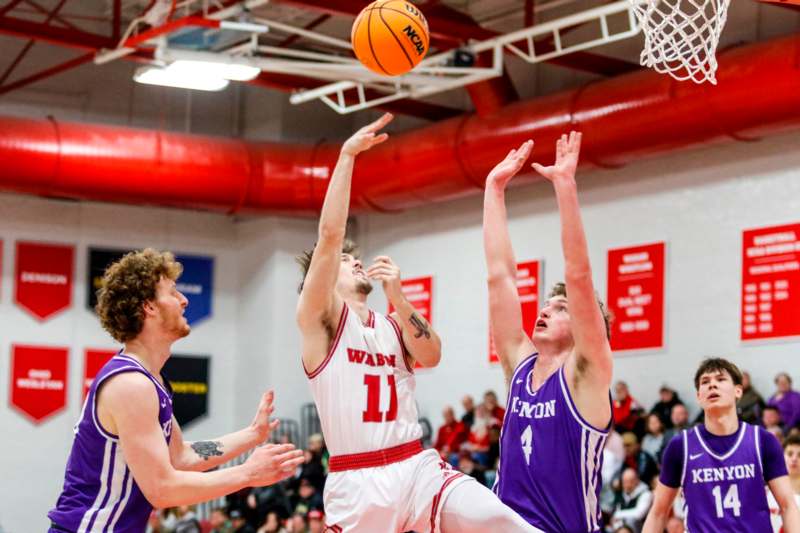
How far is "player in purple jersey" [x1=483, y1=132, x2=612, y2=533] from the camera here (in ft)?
20.7

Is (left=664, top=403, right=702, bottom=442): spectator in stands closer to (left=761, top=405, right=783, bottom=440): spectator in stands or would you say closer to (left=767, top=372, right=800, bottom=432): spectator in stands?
(left=767, top=372, right=800, bottom=432): spectator in stands

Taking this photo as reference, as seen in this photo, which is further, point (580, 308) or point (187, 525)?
point (187, 525)

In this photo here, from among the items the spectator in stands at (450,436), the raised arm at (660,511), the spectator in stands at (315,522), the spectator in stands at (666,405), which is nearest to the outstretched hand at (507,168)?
the raised arm at (660,511)

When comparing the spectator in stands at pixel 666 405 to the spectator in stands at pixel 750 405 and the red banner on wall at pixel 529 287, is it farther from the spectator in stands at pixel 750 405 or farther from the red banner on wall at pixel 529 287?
the red banner on wall at pixel 529 287

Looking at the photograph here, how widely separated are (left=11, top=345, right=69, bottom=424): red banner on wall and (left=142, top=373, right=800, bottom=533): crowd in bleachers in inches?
115

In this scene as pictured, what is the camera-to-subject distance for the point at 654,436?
57.6ft

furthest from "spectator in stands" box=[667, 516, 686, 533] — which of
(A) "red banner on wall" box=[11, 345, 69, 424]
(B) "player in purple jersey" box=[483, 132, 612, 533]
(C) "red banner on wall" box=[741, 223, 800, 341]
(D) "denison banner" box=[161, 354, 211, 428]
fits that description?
(A) "red banner on wall" box=[11, 345, 69, 424]

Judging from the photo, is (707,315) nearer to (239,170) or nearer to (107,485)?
(239,170)

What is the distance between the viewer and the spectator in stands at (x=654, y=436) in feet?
57.2

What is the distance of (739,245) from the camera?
58.6 ft

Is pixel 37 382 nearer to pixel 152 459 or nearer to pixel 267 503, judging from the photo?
pixel 267 503

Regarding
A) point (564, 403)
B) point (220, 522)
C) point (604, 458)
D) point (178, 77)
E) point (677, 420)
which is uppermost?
point (178, 77)

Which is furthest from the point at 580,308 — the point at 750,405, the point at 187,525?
the point at 187,525

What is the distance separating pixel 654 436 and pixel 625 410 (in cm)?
104
